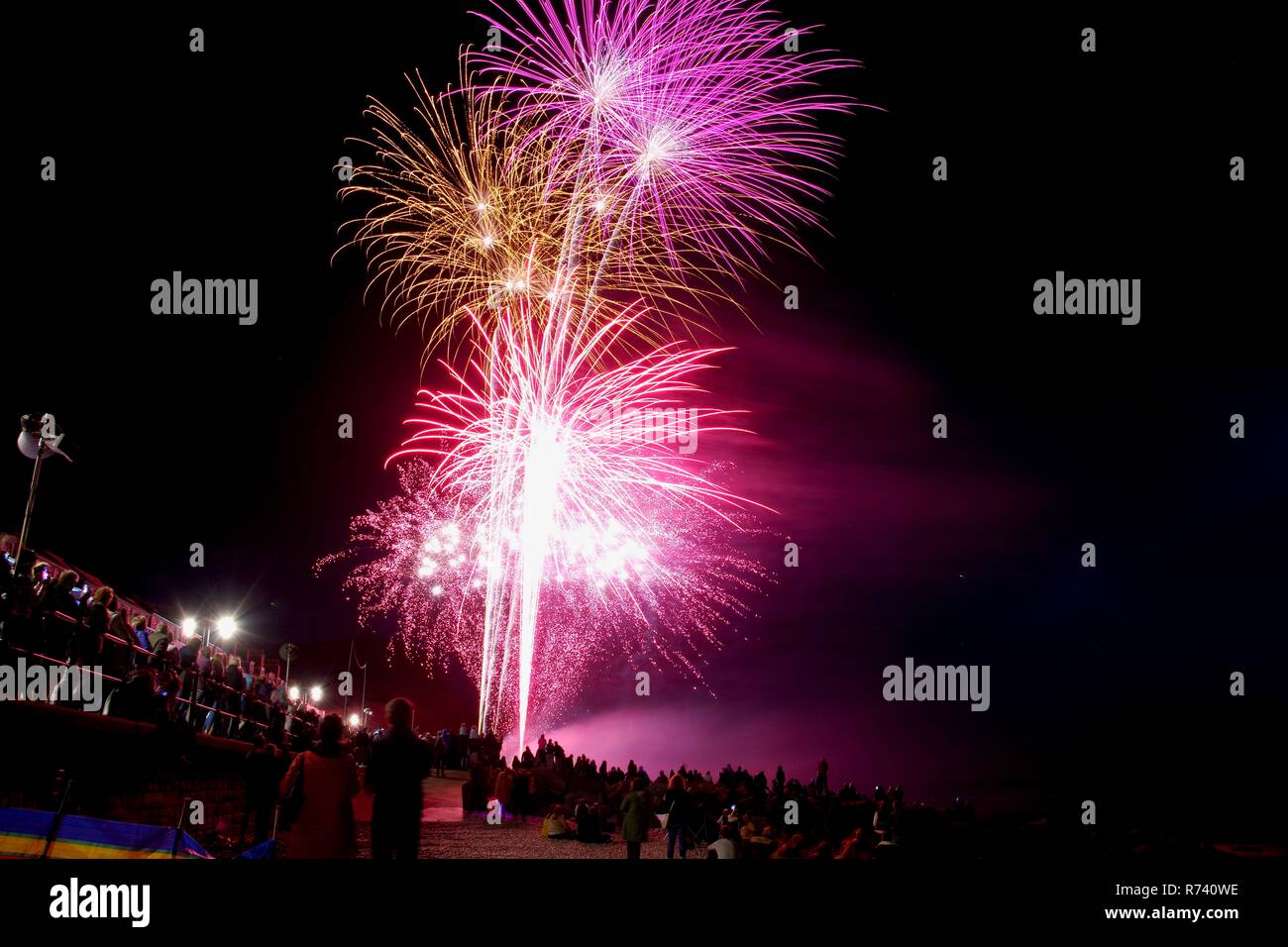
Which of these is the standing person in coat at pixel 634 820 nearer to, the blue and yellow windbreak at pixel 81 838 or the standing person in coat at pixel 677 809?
the standing person in coat at pixel 677 809

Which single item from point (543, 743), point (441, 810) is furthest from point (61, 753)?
point (543, 743)

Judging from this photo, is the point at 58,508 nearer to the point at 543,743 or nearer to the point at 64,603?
the point at 543,743

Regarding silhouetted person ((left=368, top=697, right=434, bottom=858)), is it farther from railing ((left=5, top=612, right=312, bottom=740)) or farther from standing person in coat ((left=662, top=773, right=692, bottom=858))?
standing person in coat ((left=662, top=773, right=692, bottom=858))

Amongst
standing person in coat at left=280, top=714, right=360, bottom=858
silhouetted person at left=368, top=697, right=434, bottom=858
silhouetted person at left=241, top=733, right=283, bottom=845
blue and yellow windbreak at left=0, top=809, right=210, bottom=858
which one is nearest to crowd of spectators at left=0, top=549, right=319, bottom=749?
silhouetted person at left=241, top=733, right=283, bottom=845

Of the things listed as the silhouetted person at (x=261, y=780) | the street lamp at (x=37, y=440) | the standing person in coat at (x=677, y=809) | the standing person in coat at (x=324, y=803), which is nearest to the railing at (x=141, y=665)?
the silhouetted person at (x=261, y=780)
